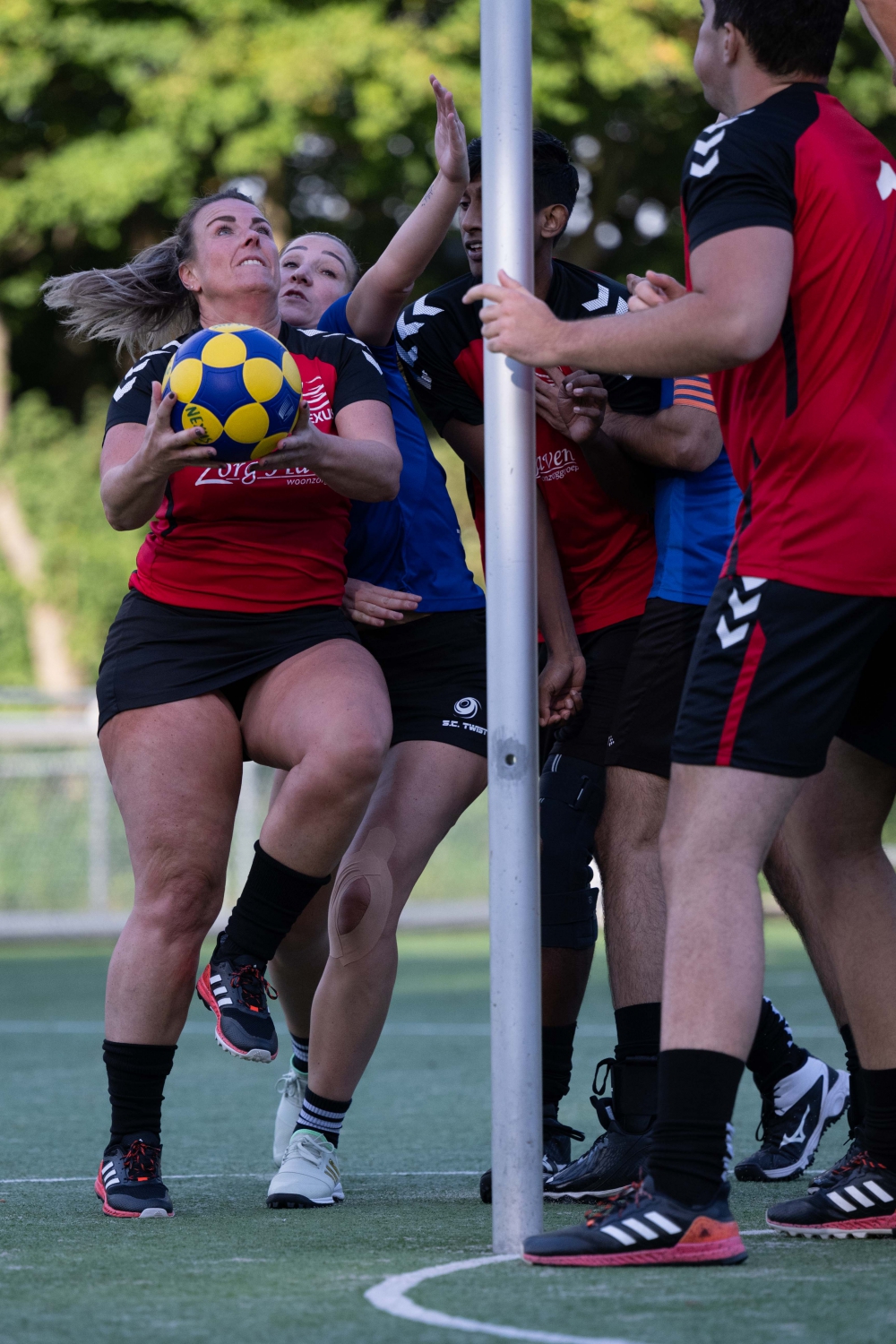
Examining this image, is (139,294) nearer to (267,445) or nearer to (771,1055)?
(267,445)

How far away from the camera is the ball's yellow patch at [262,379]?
12.4ft

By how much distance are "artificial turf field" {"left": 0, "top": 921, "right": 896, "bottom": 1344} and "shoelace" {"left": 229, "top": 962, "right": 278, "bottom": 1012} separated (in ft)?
1.54

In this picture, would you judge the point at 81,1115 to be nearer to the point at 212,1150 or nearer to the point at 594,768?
the point at 212,1150

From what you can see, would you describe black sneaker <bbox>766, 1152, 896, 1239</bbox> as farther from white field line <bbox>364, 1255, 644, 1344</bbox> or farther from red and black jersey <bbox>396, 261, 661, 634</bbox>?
red and black jersey <bbox>396, 261, 661, 634</bbox>

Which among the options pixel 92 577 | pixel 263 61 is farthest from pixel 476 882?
pixel 263 61

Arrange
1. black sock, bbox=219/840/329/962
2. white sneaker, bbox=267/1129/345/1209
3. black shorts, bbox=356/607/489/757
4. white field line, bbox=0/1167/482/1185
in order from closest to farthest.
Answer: black sock, bbox=219/840/329/962
white sneaker, bbox=267/1129/345/1209
black shorts, bbox=356/607/489/757
white field line, bbox=0/1167/482/1185

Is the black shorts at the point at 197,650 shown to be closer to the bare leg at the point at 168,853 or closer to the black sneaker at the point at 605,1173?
the bare leg at the point at 168,853

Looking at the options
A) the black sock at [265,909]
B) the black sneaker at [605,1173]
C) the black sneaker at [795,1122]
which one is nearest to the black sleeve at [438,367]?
the black sock at [265,909]

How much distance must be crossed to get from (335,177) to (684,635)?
675 inches

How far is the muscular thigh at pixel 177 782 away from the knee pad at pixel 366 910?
11.1 inches

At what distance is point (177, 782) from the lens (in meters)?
4.07

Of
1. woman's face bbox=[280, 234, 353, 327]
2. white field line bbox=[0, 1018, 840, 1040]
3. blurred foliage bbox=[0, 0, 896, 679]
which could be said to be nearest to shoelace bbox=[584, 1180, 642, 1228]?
woman's face bbox=[280, 234, 353, 327]

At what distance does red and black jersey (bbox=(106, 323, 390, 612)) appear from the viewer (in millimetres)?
4211

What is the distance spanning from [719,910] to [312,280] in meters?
2.80
